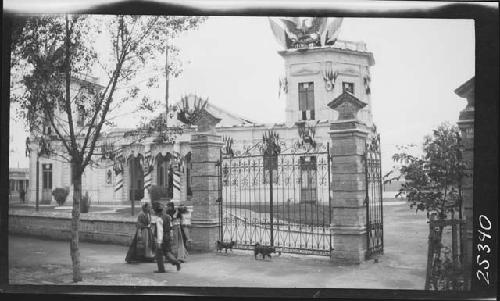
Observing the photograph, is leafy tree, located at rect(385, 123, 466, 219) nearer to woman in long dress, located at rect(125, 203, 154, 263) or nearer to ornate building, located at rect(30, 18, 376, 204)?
ornate building, located at rect(30, 18, 376, 204)

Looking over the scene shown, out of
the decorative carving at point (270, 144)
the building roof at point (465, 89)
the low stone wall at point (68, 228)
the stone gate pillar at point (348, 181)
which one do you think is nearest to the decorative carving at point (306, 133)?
the decorative carving at point (270, 144)

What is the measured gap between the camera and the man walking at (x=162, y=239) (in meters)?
6.47

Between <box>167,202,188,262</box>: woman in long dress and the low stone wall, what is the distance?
55 centimetres

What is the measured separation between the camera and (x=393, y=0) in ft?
20.0

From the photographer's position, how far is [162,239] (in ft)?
21.6

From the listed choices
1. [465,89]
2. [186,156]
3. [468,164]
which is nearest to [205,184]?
[186,156]

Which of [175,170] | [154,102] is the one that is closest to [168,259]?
[175,170]

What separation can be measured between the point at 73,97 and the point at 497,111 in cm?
537

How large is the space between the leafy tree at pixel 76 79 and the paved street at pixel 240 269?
0.93ft

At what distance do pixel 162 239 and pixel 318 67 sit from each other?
326 centimetres

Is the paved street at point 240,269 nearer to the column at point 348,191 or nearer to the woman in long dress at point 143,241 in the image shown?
the woman in long dress at point 143,241

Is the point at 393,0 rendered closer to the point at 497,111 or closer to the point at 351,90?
the point at 351,90

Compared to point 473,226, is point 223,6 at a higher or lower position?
higher

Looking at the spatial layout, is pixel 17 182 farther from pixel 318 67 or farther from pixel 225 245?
pixel 318 67
